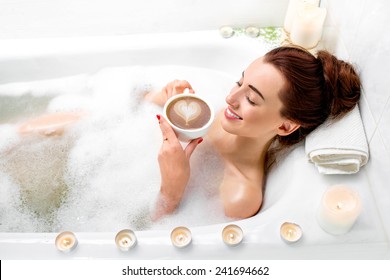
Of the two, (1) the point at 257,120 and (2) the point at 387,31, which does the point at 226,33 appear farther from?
(2) the point at 387,31

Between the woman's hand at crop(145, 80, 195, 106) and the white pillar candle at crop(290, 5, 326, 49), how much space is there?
45 cm

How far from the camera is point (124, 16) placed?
171cm

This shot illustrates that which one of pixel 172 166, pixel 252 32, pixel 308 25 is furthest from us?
pixel 252 32

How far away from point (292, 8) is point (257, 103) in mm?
590

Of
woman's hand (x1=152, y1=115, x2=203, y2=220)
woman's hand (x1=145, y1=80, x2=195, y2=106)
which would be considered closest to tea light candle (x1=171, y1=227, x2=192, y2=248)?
woman's hand (x1=152, y1=115, x2=203, y2=220)

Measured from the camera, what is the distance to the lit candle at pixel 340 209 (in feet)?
3.36

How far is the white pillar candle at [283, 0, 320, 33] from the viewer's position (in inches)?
60.2

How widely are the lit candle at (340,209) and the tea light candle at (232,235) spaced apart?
223 millimetres

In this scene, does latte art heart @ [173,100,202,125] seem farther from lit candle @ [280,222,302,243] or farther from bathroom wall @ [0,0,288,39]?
bathroom wall @ [0,0,288,39]

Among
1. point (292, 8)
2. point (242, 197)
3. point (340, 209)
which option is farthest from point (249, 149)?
point (292, 8)

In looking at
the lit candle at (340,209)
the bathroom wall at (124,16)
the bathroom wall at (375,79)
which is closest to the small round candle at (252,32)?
the bathroom wall at (124,16)

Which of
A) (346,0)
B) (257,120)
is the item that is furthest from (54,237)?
(346,0)

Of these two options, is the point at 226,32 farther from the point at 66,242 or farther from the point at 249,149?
the point at 66,242

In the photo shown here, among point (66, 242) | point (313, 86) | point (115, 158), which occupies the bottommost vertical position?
point (115, 158)
